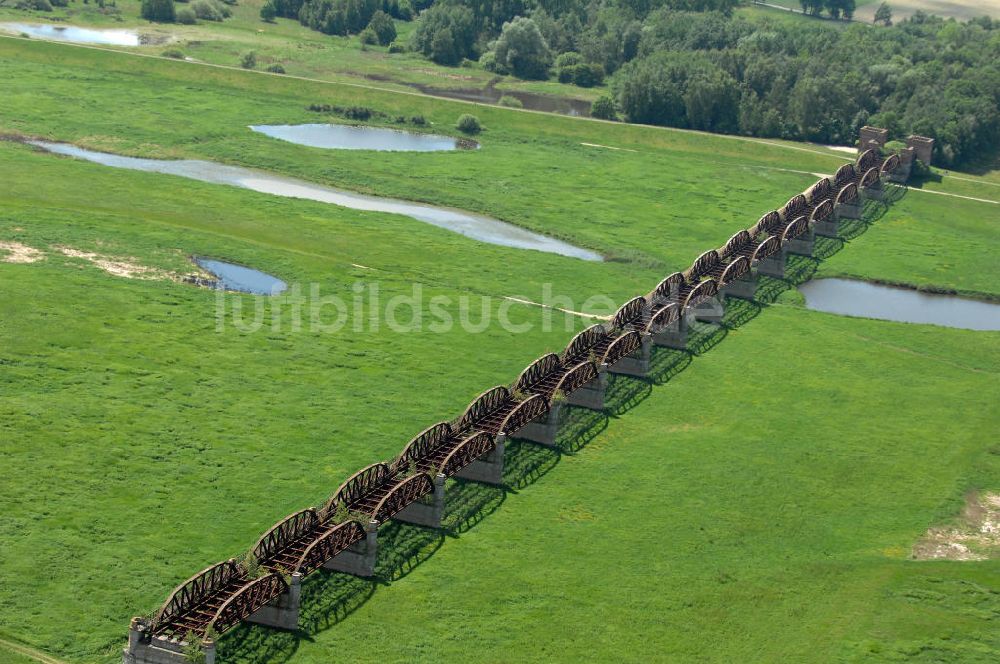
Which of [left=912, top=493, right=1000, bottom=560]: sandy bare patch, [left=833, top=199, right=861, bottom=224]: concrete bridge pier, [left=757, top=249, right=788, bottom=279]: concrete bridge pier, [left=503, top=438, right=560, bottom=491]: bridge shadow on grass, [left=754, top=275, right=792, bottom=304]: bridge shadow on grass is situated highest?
[left=833, top=199, right=861, bottom=224]: concrete bridge pier

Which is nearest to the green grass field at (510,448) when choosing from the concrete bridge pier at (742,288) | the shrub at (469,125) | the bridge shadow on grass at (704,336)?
the bridge shadow on grass at (704,336)

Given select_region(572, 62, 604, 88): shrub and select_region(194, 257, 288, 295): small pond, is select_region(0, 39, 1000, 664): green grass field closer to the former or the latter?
select_region(194, 257, 288, 295): small pond

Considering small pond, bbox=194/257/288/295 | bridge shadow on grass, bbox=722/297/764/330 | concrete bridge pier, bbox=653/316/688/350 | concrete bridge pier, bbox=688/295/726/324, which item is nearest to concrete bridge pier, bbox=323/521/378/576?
concrete bridge pier, bbox=653/316/688/350

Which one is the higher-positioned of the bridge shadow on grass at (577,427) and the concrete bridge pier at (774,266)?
the concrete bridge pier at (774,266)

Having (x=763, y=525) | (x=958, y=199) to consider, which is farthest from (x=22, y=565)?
(x=958, y=199)

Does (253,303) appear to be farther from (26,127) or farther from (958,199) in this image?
(958,199)

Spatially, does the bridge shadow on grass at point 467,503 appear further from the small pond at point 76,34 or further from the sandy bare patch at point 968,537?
the small pond at point 76,34
